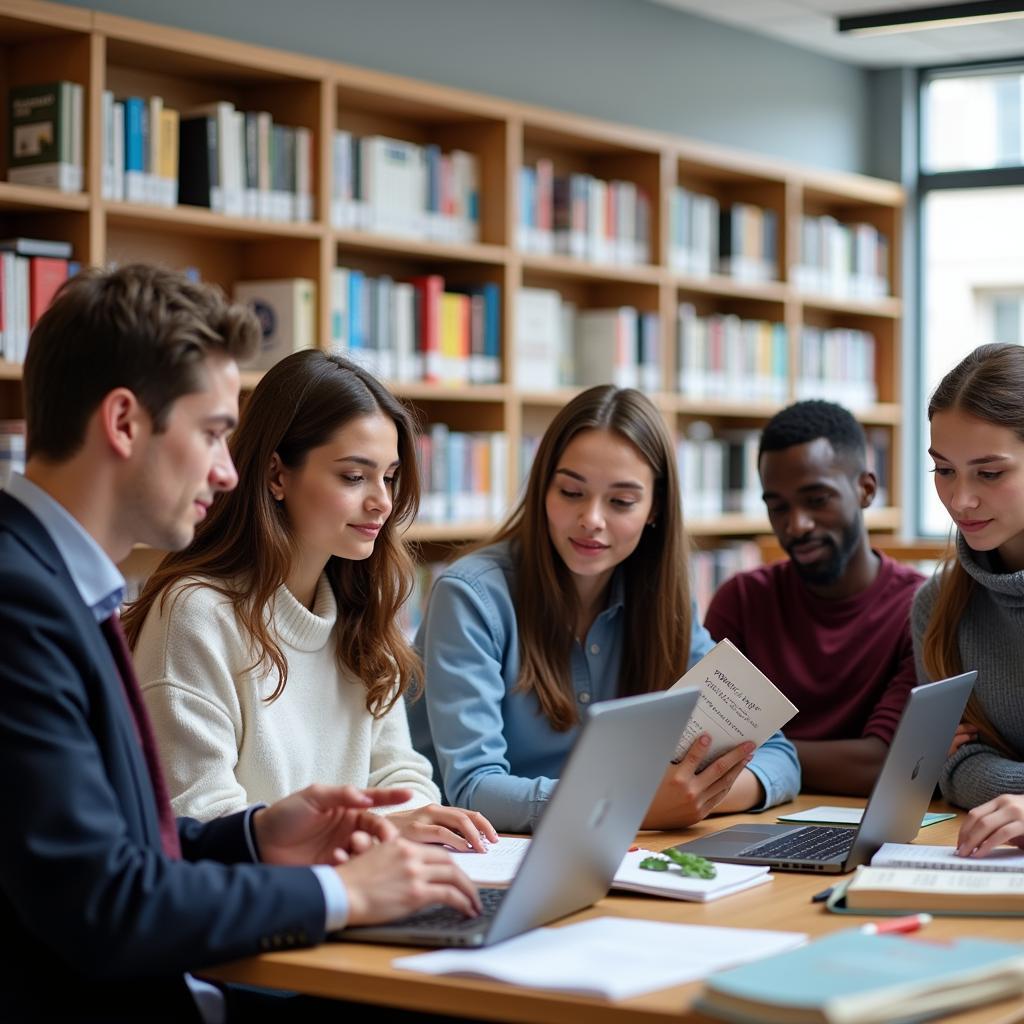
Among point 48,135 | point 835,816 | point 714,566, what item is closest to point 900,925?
point 835,816

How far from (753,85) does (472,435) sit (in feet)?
7.26

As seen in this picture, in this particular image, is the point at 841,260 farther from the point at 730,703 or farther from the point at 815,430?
the point at 730,703

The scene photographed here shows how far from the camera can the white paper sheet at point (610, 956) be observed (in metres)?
1.42

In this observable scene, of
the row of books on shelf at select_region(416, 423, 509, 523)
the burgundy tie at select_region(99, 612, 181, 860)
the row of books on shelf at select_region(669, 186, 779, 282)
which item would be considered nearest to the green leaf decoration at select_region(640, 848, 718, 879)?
the burgundy tie at select_region(99, 612, 181, 860)

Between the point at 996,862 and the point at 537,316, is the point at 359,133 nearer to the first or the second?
the point at 537,316

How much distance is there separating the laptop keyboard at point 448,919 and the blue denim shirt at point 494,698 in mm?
574

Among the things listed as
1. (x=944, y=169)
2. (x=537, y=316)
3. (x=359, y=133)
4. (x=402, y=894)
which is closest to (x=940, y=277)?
(x=944, y=169)

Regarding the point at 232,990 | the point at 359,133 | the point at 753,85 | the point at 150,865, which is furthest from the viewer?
the point at 753,85

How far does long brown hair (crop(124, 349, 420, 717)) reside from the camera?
7.16ft

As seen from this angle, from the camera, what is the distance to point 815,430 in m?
2.99

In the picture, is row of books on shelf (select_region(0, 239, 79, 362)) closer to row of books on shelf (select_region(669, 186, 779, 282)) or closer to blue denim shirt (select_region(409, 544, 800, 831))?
blue denim shirt (select_region(409, 544, 800, 831))

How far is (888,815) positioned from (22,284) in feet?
7.99

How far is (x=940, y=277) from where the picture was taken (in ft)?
22.4

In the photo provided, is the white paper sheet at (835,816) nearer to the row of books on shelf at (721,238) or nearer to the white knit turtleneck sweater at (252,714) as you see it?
the white knit turtleneck sweater at (252,714)
